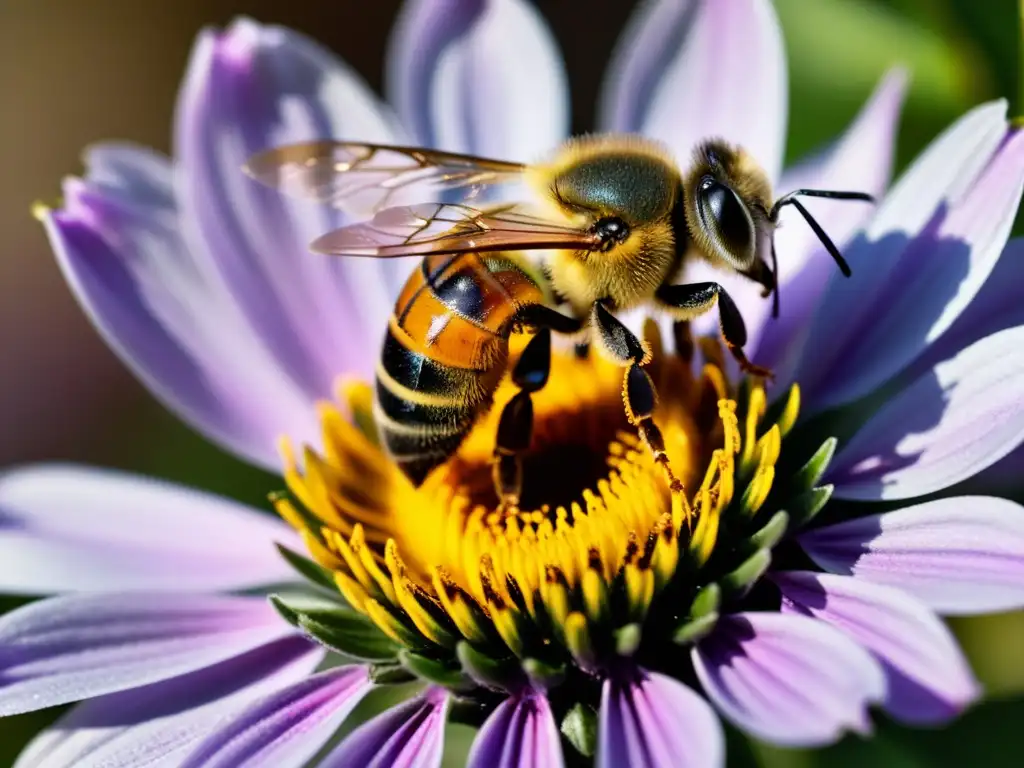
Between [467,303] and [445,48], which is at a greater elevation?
[445,48]

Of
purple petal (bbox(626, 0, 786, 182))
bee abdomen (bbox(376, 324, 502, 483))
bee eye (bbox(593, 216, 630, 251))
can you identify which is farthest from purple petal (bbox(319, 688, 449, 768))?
purple petal (bbox(626, 0, 786, 182))

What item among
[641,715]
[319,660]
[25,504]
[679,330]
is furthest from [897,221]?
[25,504]

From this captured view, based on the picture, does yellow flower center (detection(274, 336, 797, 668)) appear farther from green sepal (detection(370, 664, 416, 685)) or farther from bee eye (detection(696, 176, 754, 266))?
bee eye (detection(696, 176, 754, 266))

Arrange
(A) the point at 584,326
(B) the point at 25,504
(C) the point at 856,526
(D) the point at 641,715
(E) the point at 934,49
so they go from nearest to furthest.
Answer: (D) the point at 641,715 → (C) the point at 856,526 → (A) the point at 584,326 → (B) the point at 25,504 → (E) the point at 934,49

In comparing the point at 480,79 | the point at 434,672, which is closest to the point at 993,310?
A: the point at 434,672

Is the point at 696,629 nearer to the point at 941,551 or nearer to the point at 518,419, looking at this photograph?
the point at 941,551

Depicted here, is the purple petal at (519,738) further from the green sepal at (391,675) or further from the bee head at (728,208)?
the bee head at (728,208)

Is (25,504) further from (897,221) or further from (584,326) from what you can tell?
(897,221)
